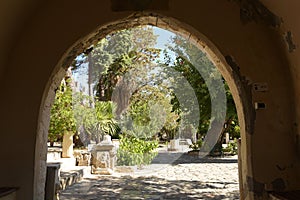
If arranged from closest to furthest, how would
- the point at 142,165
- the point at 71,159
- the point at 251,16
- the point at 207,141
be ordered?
the point at 251,16, the point at 71,159, the point at 142,165, the point at 207,141

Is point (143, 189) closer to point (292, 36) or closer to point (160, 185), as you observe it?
point (160, 185)

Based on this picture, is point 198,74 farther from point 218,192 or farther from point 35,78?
point 35,78

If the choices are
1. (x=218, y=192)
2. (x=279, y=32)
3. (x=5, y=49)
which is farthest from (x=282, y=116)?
(x=218, y=192)

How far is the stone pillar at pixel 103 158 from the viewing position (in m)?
6.75

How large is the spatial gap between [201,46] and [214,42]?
1.04 feet

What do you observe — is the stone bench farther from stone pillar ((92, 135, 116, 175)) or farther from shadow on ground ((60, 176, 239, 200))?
stone pillar ((92, 135, 116, 175))

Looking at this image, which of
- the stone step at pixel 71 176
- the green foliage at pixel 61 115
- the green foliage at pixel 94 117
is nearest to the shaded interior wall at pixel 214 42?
the stone step at pixel 71 176

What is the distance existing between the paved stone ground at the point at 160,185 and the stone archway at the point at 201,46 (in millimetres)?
2353

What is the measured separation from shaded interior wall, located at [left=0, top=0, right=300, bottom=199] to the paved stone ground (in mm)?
2463

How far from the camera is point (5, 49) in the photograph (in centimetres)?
206

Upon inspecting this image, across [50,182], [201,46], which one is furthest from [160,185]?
[201,46]

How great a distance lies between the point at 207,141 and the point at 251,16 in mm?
9705

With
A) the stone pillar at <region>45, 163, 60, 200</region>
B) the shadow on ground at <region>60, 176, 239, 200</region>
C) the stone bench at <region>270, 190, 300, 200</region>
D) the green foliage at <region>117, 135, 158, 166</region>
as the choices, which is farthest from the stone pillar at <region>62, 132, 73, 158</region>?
the stone bench at <region>270, 190, 300, 200</region>

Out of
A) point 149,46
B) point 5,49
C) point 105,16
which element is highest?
point 149,46
